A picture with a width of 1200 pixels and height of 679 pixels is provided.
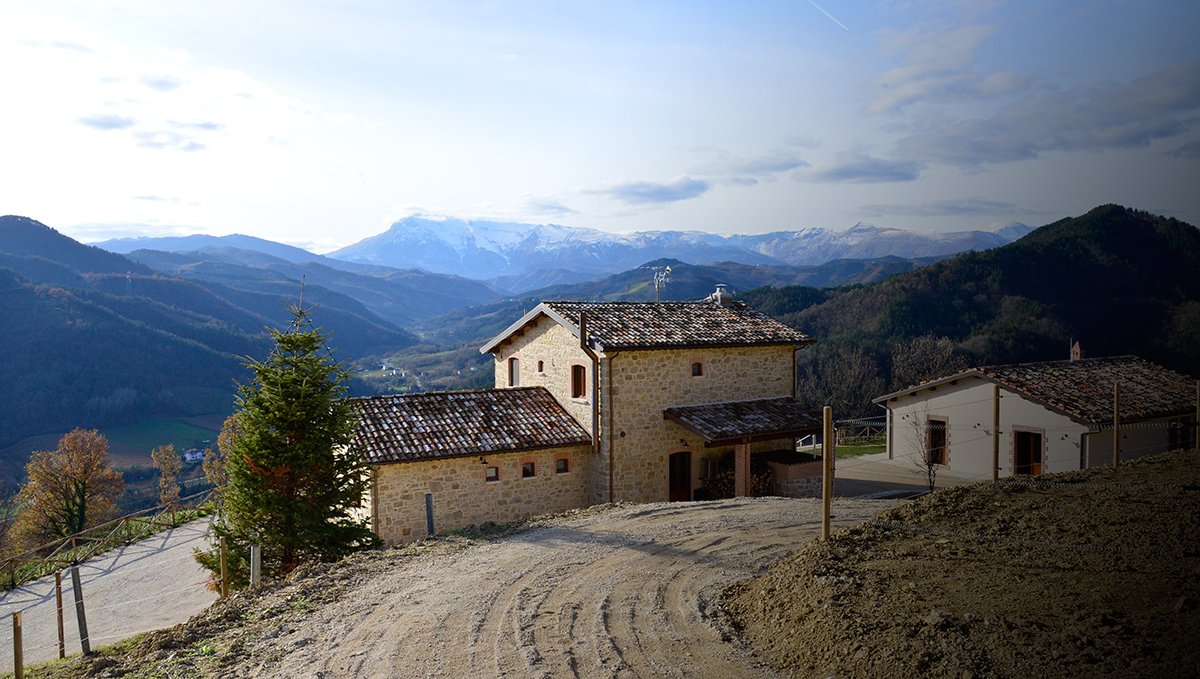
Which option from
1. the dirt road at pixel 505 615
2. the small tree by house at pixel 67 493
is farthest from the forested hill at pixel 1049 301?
the small tree by house at pixel 67 493

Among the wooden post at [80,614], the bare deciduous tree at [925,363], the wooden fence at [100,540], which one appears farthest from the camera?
the bare deciduous tree at [925,363]

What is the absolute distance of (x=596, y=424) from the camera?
17969 millimetres

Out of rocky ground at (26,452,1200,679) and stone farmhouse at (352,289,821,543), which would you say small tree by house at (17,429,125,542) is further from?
rocky ground at (26,452,1200,679)

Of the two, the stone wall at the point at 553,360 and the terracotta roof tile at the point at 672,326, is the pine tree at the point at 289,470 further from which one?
the terracotta roof tile at the point at 672,326

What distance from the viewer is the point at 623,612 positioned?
788 centimetres

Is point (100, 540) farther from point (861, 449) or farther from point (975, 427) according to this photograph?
point (975, 427)

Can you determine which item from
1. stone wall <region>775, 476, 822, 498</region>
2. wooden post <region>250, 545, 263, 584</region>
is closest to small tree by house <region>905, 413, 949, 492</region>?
stone wall <region>775, 476, 822, 498</region>

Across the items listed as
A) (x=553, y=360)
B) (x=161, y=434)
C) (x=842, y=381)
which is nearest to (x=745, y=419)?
(x=553, y=360)

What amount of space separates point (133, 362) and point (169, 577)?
351 feet

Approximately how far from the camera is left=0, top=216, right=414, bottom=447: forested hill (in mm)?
95375

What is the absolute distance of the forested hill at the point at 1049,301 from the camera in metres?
49.4

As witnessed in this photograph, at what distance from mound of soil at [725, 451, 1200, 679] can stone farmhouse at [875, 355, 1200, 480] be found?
11973 mm

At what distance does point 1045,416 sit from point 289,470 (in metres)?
21.9

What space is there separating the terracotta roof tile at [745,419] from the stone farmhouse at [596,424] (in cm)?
5
